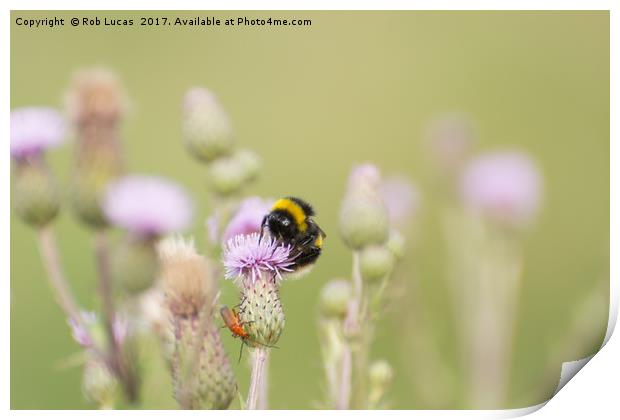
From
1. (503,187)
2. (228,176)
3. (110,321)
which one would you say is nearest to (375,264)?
(228,176)

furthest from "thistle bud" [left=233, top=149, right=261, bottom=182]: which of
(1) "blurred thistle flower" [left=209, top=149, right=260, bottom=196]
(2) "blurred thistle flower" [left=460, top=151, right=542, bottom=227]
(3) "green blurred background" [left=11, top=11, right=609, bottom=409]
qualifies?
(2) "blurred thistle flower" [left=460, top=151, right=542, bottom=227]

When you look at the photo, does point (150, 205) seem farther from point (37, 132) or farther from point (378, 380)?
point (378, 380)

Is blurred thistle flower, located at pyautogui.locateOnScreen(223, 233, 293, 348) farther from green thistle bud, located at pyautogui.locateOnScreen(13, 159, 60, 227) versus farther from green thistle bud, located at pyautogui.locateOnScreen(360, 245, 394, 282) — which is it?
green thistle bud, located at pyautogui.locateOnScreen(13, 159, 60, 227)

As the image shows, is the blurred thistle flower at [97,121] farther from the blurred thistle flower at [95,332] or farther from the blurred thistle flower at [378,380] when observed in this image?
the blurred thistle flower at [378,380]

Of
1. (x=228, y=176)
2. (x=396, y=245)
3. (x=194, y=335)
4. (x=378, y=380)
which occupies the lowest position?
(x=378, y=380)

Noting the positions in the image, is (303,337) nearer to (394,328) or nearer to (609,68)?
(394,328)

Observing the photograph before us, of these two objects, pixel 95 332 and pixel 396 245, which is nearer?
pixel 95 332
